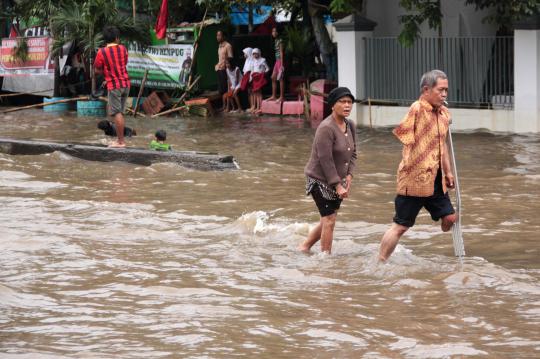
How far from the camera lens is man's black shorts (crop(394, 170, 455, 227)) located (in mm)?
7968

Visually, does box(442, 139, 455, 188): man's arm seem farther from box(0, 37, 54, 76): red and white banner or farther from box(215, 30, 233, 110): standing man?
box(0, 37, 54, 76): red and white banner

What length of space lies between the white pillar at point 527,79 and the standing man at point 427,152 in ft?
32.7

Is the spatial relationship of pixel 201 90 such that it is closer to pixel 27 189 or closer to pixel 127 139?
pixel 127 139

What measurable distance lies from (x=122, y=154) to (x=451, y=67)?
7.21m

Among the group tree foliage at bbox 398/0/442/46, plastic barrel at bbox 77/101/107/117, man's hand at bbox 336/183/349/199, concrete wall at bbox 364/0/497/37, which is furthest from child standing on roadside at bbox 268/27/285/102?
man's hand at bbox 336/183/349/199

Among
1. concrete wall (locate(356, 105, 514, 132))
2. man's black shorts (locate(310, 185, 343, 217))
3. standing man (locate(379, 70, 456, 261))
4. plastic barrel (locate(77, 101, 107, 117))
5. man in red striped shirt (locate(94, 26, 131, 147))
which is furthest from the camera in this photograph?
plastic barrel (locate(77, 101, 107, 117))

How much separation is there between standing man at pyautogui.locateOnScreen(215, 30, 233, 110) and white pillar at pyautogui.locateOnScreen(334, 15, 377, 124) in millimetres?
3316

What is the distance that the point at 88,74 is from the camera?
25203mm

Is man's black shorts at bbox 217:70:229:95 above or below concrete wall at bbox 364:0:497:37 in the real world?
below

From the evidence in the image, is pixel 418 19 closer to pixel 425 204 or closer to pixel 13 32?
pixel 425 204

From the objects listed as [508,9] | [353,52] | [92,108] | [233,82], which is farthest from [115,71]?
[92,108]

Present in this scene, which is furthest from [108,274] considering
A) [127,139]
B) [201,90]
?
[201,90]

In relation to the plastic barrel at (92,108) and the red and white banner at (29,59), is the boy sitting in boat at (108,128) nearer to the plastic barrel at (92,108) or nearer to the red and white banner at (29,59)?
the plastic barrel at (92,108)

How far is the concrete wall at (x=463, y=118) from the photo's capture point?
59.0 feet
